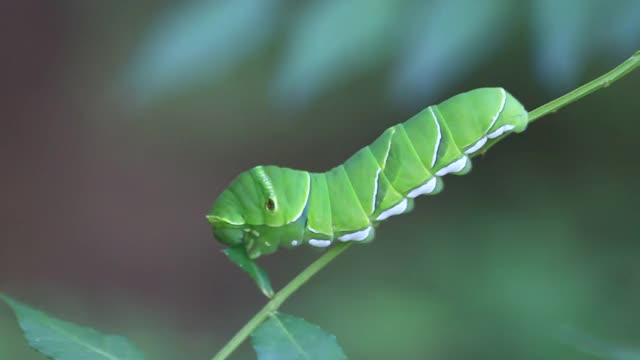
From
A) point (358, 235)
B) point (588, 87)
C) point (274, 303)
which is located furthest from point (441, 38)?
point (274, 303)

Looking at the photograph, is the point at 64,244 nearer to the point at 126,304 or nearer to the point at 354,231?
the point at 126,304

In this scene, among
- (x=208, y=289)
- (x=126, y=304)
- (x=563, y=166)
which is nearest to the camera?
(x=563, y=166)

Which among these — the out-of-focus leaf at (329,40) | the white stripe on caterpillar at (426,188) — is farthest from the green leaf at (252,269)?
the out-of-focus leaf at (329,40)

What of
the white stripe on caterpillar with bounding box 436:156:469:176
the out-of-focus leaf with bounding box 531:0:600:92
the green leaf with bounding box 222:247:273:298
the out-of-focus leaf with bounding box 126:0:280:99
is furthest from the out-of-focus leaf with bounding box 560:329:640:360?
the out-of-focus leaf with bounding box 126:0:280:99

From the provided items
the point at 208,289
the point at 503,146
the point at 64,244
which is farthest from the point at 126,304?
the point at 503,146

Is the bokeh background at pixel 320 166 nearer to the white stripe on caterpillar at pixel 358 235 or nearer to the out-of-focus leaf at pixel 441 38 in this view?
the out-of-focus leaf at pixel 441 38

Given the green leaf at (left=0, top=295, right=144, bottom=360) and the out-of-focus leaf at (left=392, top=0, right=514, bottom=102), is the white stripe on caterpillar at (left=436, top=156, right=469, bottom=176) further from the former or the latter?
the green leaf at (left=0, top=295, right=144, bottom=360)

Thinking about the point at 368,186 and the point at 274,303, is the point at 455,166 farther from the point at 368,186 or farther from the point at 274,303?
the point at 274,303
